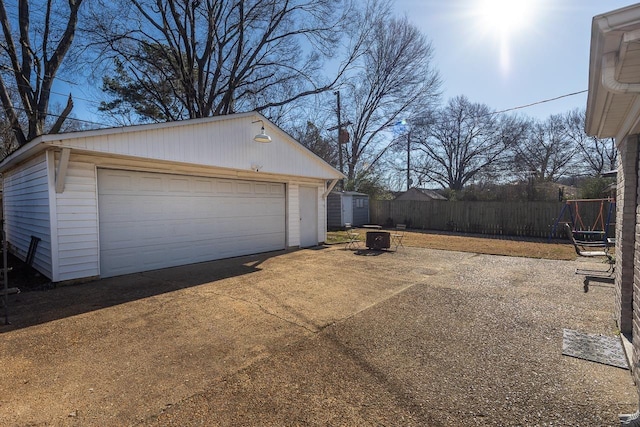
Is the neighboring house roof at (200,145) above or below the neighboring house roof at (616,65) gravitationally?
above

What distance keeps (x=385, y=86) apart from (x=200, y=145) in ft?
61.6

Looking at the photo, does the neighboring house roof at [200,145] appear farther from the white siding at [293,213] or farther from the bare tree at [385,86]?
the bare tree at [385,86]

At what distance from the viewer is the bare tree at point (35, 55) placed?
11.3 metres

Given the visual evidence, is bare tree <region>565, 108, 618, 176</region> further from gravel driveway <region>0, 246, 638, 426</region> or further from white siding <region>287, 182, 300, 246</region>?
white siding <region>287, 182, 300, 246</region>

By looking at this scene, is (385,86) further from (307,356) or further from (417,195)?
(307,356)


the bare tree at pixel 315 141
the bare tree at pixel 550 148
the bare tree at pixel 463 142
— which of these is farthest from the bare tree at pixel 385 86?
the bare tree at pixel 550 148

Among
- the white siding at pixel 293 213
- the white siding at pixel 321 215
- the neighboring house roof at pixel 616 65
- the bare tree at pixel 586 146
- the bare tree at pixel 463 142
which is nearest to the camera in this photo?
the neighboring house roof at pixel 616 65

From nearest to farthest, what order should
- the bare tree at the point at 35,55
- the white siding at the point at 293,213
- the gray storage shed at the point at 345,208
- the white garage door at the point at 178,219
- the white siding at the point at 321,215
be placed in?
1. the white garage door at the point at 178,219
2. the white siding at the point at 293,213
3. the white siding at the point at 321,215
4. the bare tree at the point at 35,55
5. the gray storage shed at the point at 345,208

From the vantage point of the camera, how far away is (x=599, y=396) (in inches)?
90.7

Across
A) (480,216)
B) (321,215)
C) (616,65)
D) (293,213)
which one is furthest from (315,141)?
(616,65)

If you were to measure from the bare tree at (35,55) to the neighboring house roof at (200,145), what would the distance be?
5251mm

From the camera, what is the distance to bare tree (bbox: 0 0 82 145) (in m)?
11.3

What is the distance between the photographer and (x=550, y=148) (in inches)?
1030

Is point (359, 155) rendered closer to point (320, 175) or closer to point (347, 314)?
point (320, 175)
